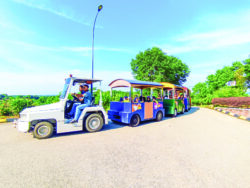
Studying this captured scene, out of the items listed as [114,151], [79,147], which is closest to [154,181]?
[114,151]

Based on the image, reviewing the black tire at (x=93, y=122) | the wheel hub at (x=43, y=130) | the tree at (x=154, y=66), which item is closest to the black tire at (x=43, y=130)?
the wheel hub at (x=43, y=130)

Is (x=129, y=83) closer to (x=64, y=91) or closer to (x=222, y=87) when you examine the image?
(x=64, y=91)

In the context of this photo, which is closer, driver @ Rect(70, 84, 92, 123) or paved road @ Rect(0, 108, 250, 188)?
paved road @ Rect(0, 108, 250, 188)

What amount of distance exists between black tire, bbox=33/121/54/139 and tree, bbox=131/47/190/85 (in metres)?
20.6

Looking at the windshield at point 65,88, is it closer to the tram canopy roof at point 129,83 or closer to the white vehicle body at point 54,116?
the white vehicle body at point 54,116

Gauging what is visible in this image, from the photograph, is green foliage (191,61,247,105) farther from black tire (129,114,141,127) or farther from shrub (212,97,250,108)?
black tire (129,114,141,127)

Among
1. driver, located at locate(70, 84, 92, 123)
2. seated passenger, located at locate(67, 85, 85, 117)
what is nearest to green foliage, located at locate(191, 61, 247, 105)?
driver, located at locate(70, 84, 92, 123)

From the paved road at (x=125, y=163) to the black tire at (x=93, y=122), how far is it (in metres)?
1.01

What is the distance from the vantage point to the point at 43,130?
4.73m

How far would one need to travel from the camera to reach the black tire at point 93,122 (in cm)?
554

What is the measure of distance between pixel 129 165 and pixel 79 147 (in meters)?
1.85

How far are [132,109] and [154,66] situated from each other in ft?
66.2

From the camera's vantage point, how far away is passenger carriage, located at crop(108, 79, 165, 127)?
6559mm

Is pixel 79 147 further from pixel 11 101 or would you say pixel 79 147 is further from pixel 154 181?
pixel 11 101
